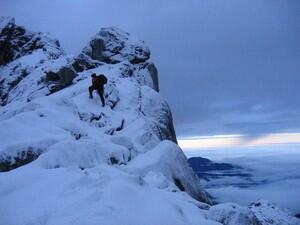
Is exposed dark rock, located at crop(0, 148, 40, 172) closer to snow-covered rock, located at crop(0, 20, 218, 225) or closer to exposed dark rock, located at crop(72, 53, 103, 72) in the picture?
snow-covered rock, located at crop(0, 20, 218, 225)

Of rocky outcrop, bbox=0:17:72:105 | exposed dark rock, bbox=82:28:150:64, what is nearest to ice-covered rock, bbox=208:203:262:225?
rocky outcrop, bbox=0:17:72:105

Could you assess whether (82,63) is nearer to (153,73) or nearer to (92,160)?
(153,73)

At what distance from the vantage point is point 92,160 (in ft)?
59.9

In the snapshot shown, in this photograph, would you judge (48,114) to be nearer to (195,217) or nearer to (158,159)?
(158,159)

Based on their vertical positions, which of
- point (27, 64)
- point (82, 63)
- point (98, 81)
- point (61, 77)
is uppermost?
point (27, 64)

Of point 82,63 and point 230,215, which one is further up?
point 82,63

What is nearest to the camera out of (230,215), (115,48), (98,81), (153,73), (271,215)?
(230,215)

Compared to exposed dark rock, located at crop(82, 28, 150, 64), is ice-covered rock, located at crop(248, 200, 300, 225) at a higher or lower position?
lower

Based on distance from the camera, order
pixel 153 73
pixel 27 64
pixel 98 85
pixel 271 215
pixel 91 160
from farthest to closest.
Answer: pixel 153 73, pixel 271 215, pixel 27 64, pixel 98 85, pixel 91 160

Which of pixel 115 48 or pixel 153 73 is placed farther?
pixel 115 48

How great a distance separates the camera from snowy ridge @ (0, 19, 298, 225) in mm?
10578

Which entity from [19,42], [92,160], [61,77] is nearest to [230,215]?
[92,160]

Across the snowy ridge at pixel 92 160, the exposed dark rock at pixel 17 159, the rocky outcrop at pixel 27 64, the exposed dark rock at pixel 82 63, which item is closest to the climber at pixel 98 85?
the snowy ridge at pixel 92 160

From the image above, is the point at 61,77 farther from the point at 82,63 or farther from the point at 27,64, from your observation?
the point at 27,64
